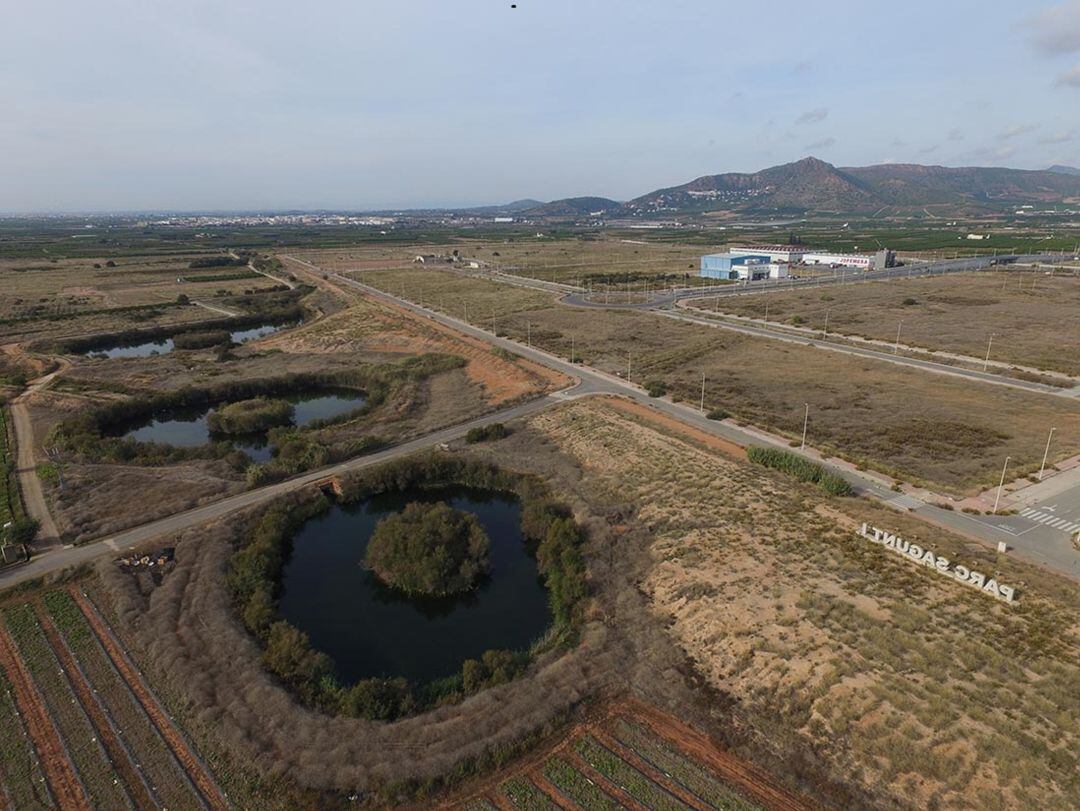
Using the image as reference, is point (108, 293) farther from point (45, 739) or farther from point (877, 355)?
point (877, 355)

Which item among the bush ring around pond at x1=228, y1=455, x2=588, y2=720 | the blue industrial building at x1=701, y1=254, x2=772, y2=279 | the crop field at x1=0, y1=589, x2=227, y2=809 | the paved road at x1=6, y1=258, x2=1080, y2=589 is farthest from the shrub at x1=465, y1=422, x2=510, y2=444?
the blue industrial building at x1=701, y1=254, x2=772, y2=279

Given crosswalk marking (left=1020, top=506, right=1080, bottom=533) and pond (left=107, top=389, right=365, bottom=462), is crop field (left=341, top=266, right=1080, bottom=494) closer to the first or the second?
crosswalk marking (left=1020, top=506, right=1080, bottom=533)

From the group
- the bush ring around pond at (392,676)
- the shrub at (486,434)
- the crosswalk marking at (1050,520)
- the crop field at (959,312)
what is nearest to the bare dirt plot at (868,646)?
the bush ring around pond at (392,676)

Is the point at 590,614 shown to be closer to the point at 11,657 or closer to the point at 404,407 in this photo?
the point at 11,657

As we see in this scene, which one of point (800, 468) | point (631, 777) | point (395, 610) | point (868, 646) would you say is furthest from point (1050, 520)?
point (395, 610)

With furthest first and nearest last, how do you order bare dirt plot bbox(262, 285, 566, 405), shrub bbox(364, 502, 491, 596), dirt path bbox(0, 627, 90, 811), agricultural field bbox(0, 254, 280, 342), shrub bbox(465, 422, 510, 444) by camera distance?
agricultural field bbox(0, 254, 280, 342)
bare dirt plot bbox(262, 285, 566, 405)
shrub bbox(465, 422, 510, 444)
shrub bbox(364, 502, 491, 596)
dirt path bbox(0, 627, 90, 811)

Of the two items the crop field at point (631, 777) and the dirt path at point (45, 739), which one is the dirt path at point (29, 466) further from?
the crop field at point (631, 777)
